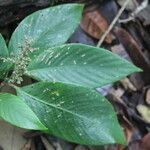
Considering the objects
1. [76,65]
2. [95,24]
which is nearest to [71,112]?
[76,65]

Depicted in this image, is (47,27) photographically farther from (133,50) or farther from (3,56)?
(133,50)

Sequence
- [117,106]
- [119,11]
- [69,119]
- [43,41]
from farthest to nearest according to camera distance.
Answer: [119,11] → [117,106] → [43,41] → [69,119]

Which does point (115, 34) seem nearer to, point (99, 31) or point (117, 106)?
point (99, 31)

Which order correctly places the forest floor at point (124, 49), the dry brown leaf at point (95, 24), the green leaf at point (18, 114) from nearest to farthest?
the green leaf at point (18, 114)
the forest floor at point (124, 49)
the dry brown leaf at point (95, 24)

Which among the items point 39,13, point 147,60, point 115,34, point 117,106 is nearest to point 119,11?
point 115,34

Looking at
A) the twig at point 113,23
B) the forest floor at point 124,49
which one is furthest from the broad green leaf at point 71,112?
the twig at point 113,23

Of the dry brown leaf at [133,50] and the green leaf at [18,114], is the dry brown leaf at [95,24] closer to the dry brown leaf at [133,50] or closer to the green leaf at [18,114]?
the dry brown leaf at [133,50]
